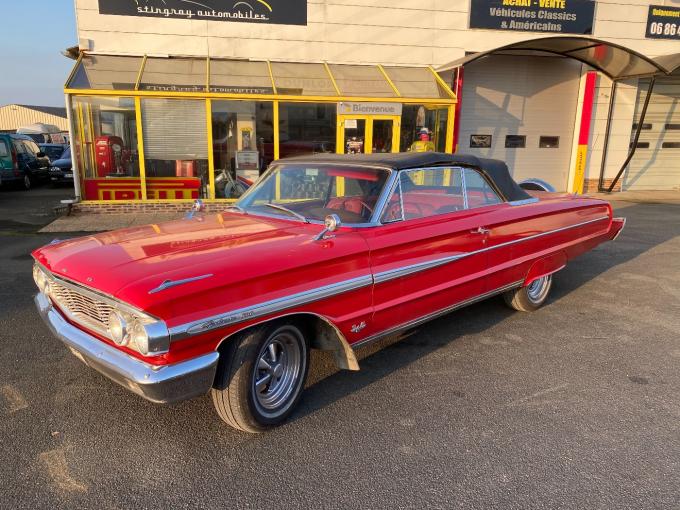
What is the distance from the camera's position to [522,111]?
14664 mm

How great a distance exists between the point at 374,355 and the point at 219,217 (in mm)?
1681

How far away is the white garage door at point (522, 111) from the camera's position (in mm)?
14219

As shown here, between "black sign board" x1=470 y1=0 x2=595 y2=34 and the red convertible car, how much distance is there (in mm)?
10664

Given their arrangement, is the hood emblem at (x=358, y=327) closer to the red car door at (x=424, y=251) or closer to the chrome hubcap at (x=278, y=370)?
the red car door at (x=424, y=251)

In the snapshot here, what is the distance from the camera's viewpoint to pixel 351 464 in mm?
2621

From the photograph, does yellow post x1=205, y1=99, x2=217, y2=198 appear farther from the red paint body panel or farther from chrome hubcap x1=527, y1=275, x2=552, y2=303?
chrome hubcap x1=527, y1=275, x2=552, y2=303

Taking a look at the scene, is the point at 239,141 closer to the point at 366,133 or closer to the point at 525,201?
the point at 366,133

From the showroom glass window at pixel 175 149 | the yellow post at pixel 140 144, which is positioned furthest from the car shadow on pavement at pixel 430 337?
the yellow post at pixel 140 144

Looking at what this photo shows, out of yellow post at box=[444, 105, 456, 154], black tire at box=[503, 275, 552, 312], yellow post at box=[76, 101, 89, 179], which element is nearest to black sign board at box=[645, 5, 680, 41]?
yellow post at box=[444, 105, 456, 154]

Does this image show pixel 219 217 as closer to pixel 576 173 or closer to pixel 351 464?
pixel 351 464

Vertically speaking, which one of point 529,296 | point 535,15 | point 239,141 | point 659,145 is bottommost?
point 529,296

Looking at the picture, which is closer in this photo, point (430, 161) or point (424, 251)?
point (424, 251)

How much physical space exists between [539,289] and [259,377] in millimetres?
3350

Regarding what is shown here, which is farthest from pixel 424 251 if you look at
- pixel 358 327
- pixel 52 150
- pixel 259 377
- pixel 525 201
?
pixel 52 150
